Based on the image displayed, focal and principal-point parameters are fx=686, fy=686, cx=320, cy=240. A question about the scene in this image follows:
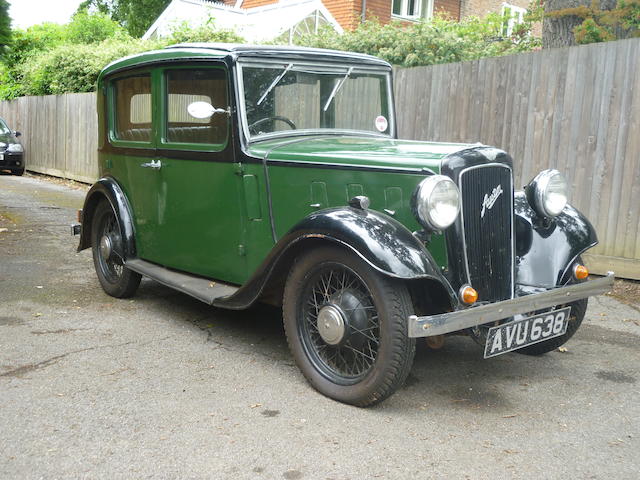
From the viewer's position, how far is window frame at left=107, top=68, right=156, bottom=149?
493 cm

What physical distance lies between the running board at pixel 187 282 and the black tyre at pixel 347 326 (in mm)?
676

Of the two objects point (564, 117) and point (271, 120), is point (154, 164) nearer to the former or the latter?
point (271, 120)

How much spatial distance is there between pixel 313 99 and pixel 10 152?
1301cm

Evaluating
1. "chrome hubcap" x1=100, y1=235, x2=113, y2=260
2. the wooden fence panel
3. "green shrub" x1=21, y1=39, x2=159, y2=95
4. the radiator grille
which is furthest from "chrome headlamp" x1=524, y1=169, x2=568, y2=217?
"green shrub" x1=21, y1=39, x2=159, y2=95

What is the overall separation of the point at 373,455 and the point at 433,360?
1359 mm

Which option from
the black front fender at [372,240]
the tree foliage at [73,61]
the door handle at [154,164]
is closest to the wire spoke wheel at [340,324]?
the black front fender at [372,240]

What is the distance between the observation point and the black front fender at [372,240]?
3197 millimetres

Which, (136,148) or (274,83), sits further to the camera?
(136,148)

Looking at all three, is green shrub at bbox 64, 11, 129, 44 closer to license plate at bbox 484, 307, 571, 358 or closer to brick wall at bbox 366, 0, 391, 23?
brick wall at bbox 366, 0, 391, 23

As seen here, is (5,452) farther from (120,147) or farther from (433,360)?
(120,147)

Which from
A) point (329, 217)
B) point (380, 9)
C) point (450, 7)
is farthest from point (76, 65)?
point (329, 217)

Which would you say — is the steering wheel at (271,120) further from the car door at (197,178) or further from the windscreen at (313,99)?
the car door at (197,178)

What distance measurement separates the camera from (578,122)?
6.25 metres

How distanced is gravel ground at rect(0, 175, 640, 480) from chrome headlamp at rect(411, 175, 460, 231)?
95cm
